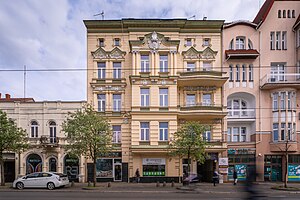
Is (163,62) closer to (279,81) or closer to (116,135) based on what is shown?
(116,135)

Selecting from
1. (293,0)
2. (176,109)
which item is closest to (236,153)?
(176,109)

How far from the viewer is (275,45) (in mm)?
29312

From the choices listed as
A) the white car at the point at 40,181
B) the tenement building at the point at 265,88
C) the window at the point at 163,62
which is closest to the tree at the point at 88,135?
the white car at the point at 40,181

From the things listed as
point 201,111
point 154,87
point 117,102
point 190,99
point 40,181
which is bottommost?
point 40,181

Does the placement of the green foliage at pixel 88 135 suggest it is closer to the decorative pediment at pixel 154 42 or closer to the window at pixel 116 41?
the decorative pediment at pixel 154 42

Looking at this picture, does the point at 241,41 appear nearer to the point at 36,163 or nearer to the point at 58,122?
the point at 58,122

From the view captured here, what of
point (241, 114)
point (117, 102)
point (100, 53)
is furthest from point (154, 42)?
point (241, 114)

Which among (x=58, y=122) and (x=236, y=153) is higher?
(x=58, y=122)

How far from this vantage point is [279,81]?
28125 millimetres

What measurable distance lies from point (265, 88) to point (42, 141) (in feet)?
75.8

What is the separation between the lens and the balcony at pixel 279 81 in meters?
27.8

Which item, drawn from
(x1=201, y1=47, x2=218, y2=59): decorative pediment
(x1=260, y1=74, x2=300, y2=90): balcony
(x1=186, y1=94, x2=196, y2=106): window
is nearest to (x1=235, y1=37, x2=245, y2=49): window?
(x1=201, y1=47, x2=218, y2=59): decorative pediment

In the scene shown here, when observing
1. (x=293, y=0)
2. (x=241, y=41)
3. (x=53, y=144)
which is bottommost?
(x=53, y=144)

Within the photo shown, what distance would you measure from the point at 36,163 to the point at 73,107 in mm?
6698
